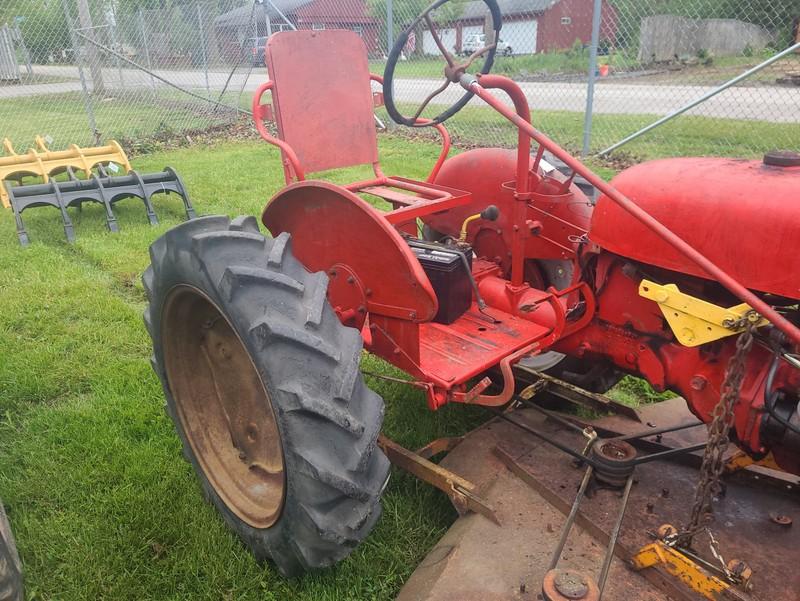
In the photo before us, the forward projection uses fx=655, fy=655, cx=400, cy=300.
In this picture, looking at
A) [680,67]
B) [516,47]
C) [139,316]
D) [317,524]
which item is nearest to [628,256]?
[317,524]

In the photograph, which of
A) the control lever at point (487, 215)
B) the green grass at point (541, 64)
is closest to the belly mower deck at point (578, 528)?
the control lever at point (487, 215)

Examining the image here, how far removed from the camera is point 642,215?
1.61 meters

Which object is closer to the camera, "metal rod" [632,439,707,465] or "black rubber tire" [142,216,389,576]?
"black rubber tire" [142,216,389,576]

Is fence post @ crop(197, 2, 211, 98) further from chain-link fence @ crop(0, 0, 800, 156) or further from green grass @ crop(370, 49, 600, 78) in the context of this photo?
green grass @ crop(370, 49, 600, 78)

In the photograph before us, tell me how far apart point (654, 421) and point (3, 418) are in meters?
2.85

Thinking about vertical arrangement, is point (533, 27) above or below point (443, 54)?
above

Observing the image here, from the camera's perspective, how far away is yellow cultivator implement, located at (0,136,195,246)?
5570mm

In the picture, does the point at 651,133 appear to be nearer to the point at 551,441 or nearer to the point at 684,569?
the point at 551,441

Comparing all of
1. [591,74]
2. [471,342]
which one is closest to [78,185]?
[471,342]

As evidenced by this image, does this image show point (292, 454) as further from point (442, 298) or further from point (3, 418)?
point (3, 418)

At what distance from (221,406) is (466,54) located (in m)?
10.9

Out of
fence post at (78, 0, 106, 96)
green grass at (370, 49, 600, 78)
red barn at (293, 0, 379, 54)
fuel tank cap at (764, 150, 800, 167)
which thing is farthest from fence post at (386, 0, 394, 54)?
fuel tank cap at (764, 150, 800, 167)

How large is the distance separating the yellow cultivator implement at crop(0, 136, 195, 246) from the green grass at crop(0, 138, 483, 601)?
1219mm

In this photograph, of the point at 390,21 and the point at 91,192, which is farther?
the point at 390,21
